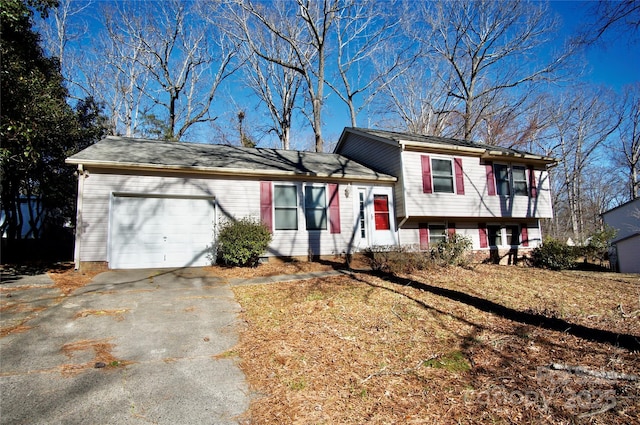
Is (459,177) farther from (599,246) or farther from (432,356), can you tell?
(432,356)

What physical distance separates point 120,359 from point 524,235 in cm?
1749

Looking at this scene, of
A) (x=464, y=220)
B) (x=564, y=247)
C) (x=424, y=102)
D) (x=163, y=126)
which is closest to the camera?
(x=564, y=247)

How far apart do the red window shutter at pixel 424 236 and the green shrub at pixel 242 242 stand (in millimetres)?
6890

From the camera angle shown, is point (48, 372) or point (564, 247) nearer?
point (48, 372)

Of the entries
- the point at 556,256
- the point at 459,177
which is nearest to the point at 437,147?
the point at 459,177

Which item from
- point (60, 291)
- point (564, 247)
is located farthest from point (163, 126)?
point (564, 247)

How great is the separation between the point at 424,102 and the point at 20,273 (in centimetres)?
2832

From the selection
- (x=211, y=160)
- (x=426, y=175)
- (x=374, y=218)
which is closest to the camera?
(x=211, y=160)

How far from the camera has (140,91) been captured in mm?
24438

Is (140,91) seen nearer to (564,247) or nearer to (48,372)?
(48,372)

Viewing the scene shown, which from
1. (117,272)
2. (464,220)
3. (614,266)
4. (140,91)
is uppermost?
(140,91)

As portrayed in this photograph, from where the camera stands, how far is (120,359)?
4.16 metres

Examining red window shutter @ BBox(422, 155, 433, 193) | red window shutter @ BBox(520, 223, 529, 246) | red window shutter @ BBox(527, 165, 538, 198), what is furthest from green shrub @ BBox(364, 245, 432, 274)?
red window shutter @ BBox(527, 165, 538, 198)

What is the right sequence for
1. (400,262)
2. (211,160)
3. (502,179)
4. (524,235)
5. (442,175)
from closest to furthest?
(400,262)
(211,160)
(442,175)
(502,179)
(524,235)
